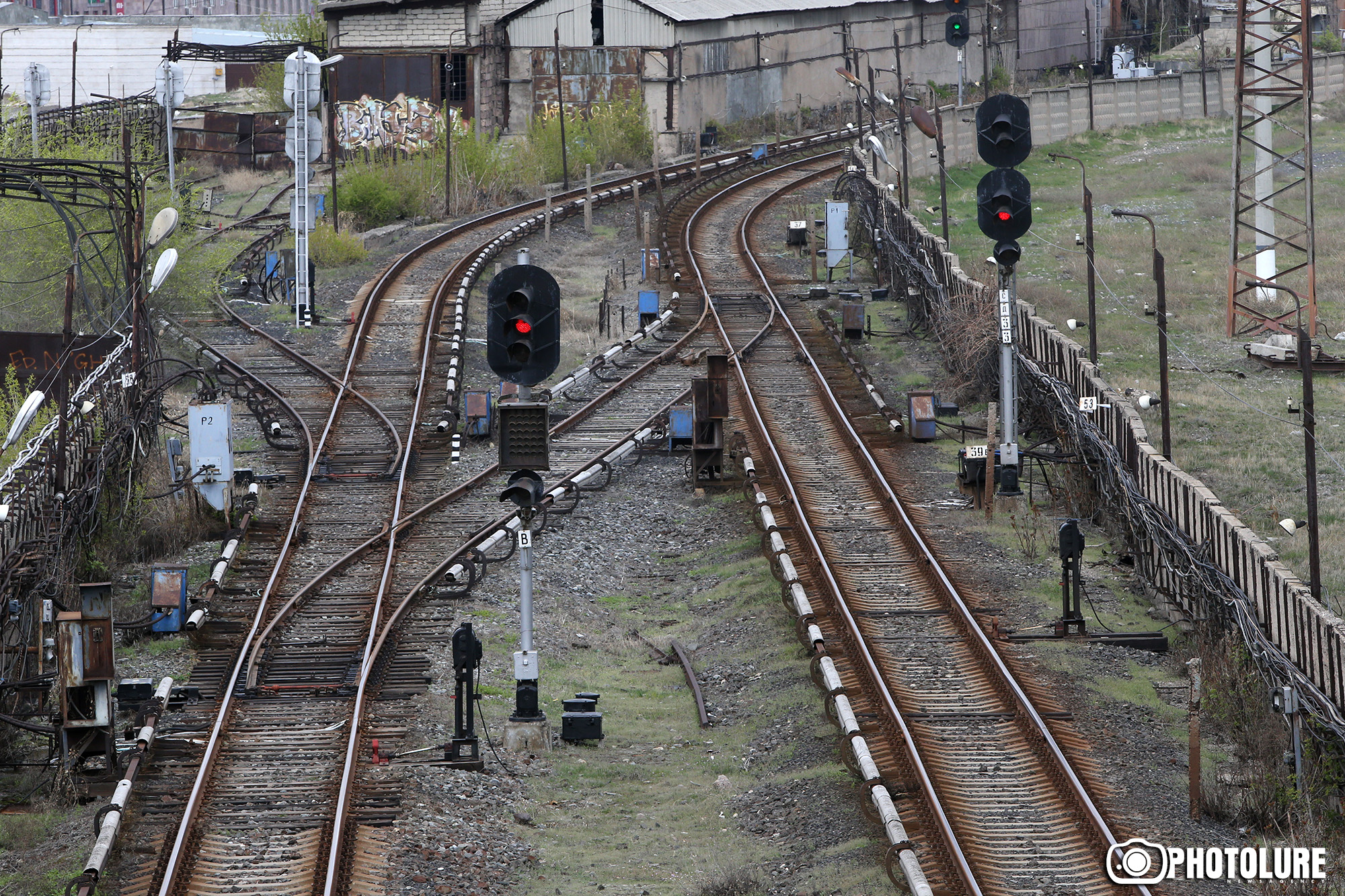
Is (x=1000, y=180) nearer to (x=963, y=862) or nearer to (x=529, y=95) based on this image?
(x=963, y=862)

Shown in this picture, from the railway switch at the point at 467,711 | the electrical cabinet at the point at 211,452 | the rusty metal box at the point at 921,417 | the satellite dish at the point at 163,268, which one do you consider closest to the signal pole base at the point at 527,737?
the railway switch at the point at 467,711

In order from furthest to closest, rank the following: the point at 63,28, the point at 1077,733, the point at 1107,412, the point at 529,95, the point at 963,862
Result: the point at 63,28 < the point at 529,95 < the point at 1107,412 < the point at 1077,733 < the point at 963,862

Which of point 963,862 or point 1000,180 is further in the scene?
point 1000,180

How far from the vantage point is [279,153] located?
61000 mm

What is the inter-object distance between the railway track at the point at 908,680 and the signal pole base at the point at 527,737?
264 centimetres

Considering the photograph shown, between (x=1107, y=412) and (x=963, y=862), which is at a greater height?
(x=1107, y=412)

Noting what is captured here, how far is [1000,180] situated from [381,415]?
10.8 metres

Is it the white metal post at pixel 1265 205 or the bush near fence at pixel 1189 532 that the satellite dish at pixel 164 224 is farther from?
the white metal post at pixel 1265 205

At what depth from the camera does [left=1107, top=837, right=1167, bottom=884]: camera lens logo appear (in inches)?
450

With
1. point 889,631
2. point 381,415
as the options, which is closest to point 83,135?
point 381,415

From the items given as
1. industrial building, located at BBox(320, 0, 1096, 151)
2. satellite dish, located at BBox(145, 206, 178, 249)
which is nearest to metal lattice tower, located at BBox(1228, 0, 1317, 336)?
satellite dish, located at BBox(145, 206, 178, 249)

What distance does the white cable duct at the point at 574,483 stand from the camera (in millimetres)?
18969

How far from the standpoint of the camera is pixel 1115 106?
58.8m

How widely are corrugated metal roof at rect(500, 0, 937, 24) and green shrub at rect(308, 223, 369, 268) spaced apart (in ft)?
63.6
